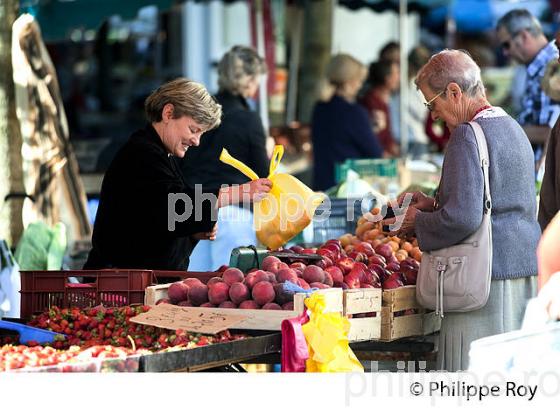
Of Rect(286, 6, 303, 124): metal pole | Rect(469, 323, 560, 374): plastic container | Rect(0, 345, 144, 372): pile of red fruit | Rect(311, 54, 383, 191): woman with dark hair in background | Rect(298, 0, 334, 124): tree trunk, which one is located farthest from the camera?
Rect(286, 6, 303, 124): metal pole

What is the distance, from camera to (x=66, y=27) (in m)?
9.70

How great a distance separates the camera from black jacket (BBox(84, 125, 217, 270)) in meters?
4.70

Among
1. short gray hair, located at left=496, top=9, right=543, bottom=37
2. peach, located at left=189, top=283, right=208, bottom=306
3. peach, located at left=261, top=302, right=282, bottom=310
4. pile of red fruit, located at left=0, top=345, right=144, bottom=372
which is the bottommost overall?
pile of red fruit, located at left=0, top=345, right=144, bottom=372

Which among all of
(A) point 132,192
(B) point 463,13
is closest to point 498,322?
(A) point 132,192

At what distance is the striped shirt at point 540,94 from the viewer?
722cm

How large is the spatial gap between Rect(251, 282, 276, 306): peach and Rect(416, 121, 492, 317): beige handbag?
644 millimetres

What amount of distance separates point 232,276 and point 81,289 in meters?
0.70

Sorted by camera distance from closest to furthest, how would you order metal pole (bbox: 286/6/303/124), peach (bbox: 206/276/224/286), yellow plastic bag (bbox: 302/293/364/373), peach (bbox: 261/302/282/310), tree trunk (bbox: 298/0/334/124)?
yellow plastic bag (bbox: 302/293/364/373)
peach (bbox: 261/302/282/310)
peach (bbox: 206/276/224/286)
tree trunk (bbox: 298/0/334/124)
metal pole (bbox: 286/6/303/124)

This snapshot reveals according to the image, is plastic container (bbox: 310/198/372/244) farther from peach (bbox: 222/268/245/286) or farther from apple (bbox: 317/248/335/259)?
peach (bbox: 222/268/245/286)

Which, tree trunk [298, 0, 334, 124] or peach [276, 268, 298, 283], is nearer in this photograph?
peach [276, 268, 298, 283]

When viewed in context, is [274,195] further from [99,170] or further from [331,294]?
[99,170]

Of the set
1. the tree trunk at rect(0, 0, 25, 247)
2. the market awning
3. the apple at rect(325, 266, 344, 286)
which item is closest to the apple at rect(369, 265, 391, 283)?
the apple at rect(325, 266, 344, 286)

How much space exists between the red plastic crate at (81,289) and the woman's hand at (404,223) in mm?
1012

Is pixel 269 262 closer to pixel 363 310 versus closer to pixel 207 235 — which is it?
pixel 363 310
